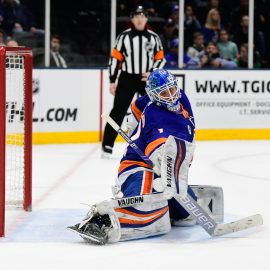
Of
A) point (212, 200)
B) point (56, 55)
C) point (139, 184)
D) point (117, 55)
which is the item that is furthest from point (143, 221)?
point (56, 55)

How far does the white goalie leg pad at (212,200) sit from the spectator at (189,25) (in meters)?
5.10

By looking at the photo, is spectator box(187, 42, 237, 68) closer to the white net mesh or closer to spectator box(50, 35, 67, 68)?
spectator box(50, 35, 67, 68)

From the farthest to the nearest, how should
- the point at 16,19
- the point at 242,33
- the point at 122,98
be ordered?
the point at 242,33 → the point at 16,19 → the point at 122,98

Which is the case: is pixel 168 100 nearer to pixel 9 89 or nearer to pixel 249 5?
pixel 9 89

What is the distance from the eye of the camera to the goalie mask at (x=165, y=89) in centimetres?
419

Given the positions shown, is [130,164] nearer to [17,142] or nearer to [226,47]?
[17,142]

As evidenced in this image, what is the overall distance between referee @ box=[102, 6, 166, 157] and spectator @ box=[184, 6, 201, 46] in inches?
73.8

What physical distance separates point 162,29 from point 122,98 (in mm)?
2273

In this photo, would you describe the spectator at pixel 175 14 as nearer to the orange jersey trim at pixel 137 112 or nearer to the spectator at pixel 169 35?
the spectator at pixel 169 35

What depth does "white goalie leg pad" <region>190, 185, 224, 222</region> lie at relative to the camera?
15.0 feet

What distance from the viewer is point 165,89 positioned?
4.19 meters

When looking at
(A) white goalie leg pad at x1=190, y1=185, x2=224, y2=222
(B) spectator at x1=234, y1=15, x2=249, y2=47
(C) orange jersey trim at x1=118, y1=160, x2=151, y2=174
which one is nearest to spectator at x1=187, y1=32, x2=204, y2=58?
(B) spectator at x1=234, y1=15, x2=249, y2=47

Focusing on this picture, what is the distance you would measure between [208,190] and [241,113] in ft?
15.2

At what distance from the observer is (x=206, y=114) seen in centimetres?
902
